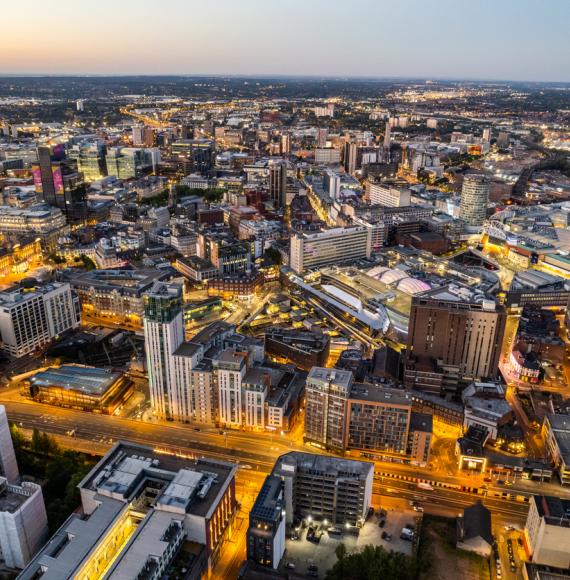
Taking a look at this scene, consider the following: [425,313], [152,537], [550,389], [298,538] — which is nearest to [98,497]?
[152,537]

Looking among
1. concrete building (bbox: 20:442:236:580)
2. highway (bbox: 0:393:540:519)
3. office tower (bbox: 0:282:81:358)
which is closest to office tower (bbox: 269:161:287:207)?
office tower (bbox: 0:282:81:358)

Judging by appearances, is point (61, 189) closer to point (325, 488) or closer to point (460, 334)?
point (460, 334)

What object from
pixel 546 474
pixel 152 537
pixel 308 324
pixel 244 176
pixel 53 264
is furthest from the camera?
pixel 244 176

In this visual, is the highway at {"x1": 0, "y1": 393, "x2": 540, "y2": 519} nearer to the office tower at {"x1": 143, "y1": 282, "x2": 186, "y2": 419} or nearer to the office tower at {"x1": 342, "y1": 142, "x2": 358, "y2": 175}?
the office tower at {"x1": 143, "y1": 282, "x2": 186, "y2": 419}

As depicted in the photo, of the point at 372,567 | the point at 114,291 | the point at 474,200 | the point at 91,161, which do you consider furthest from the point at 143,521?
the point at 91,161

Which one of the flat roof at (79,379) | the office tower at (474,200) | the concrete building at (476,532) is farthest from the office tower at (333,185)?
the concrete building at (476,532)

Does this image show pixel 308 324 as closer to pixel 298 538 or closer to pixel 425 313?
pixel 425 313

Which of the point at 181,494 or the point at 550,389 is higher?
the point at 181,494
